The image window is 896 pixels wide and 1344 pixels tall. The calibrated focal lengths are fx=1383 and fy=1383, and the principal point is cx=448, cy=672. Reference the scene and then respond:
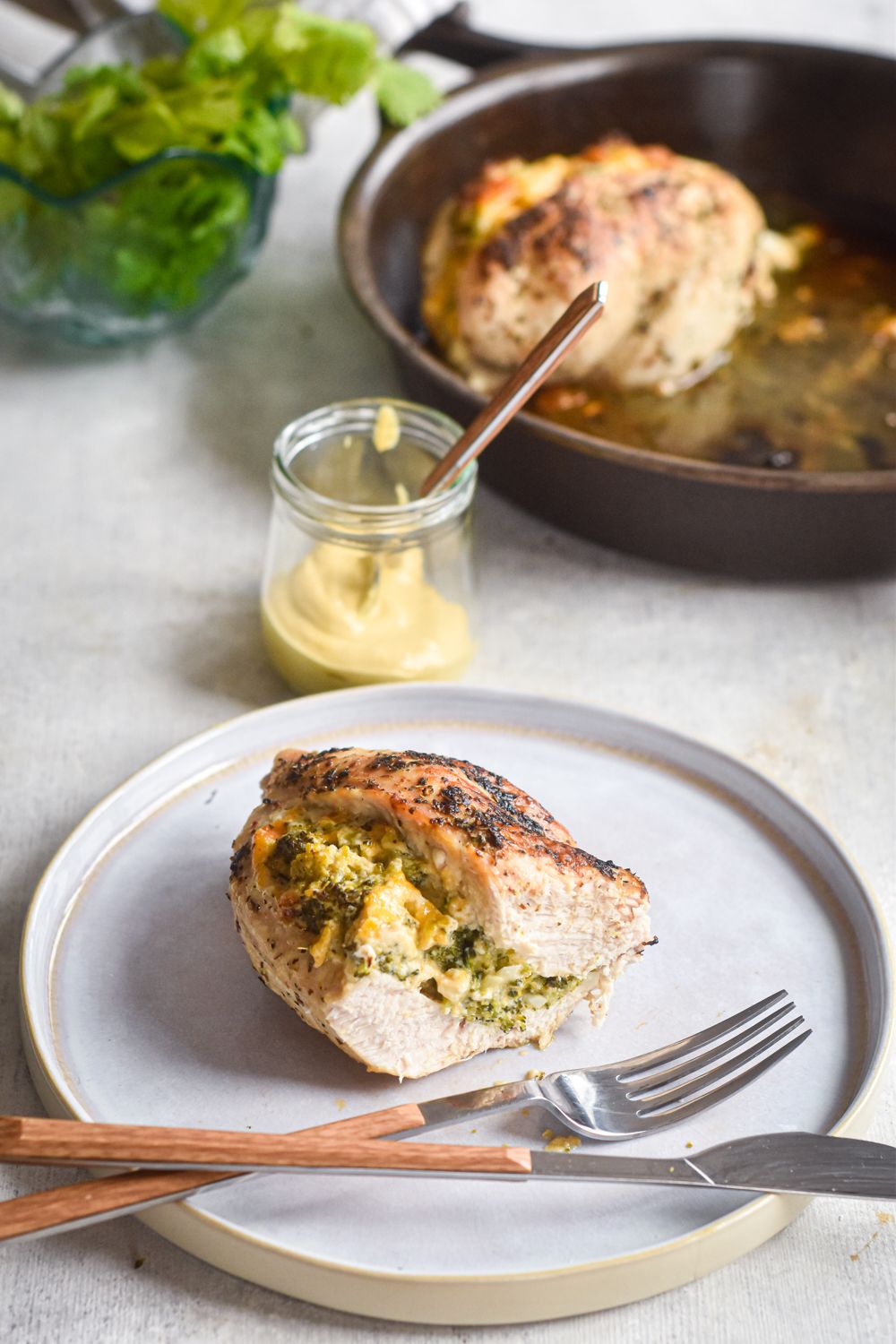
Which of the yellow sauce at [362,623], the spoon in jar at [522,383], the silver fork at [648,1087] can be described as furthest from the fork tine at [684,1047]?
the spoon in jar at [522,383]

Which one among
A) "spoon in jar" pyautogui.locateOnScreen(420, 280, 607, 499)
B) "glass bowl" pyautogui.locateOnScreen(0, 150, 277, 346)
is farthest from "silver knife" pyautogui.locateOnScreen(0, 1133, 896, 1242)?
"glass bowl" pyautogui.locateOnScreen(0, 150, 277, 346)

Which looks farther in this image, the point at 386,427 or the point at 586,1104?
the point at 386,427

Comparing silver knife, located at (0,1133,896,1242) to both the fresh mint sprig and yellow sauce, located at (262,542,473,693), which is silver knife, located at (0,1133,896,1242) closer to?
yellow sauce, located at (262,542,473,693)

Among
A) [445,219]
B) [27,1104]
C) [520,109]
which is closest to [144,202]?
[445,219]

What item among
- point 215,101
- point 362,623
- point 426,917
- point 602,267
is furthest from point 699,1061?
point 215,101

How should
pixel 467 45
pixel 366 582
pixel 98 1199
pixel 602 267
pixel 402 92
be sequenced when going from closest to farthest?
pixel 98 1199 → pixel 366 582 → pixel 602 267 → pixel 402 92 → pixel 467 45

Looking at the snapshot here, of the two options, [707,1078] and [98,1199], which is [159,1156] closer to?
[98,1199]

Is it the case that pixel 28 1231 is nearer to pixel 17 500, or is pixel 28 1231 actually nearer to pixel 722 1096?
pixel 722 1096
